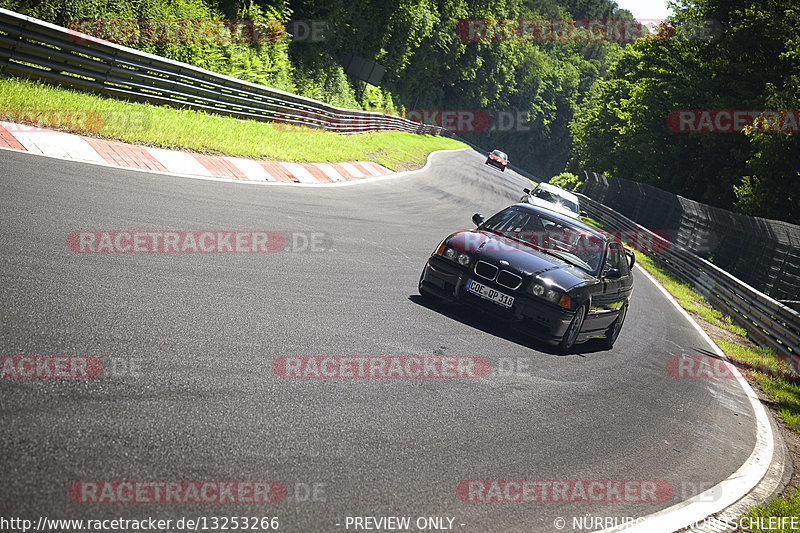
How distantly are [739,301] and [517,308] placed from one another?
1116 centimetres

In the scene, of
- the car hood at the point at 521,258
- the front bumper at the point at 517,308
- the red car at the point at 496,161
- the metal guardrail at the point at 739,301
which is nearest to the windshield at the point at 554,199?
the metal guardrail at the point at 739,301

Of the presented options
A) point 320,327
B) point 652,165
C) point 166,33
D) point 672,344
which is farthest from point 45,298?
point 652,165

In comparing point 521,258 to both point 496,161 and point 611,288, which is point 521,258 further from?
point 496,161

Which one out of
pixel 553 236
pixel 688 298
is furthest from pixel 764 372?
pixel 688 298

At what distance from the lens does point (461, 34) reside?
79312 millimetres

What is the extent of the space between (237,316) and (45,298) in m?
1.54

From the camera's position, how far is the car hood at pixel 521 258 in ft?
26.4

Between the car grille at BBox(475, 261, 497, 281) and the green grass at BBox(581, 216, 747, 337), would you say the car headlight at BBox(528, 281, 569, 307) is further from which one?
the green grass at BBox(581, 216, 747, 337)

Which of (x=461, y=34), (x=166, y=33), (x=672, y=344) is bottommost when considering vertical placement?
(x=672, y=344)

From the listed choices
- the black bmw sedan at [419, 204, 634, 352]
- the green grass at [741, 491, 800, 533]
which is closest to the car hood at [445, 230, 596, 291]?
the black bmw sedan at [419, 204, 634, 352]

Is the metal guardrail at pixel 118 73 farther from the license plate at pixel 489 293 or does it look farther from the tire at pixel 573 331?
the tire at pixel 573 331

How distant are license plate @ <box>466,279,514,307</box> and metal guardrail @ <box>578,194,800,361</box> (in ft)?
24.9

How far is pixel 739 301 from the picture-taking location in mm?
16750

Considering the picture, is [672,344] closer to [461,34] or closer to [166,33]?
[166,33]
